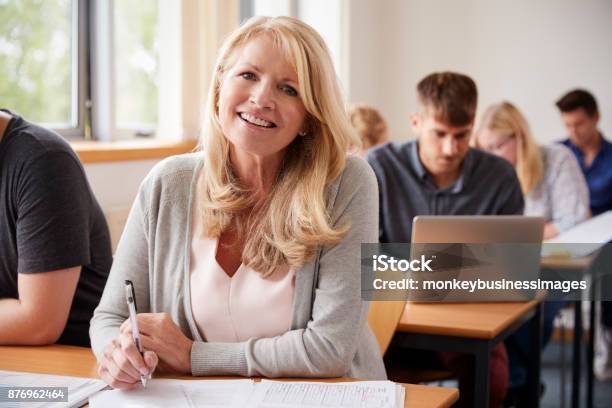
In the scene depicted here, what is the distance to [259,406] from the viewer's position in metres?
1.41

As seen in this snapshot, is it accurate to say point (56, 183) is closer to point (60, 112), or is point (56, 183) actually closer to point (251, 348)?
point (251, 348)

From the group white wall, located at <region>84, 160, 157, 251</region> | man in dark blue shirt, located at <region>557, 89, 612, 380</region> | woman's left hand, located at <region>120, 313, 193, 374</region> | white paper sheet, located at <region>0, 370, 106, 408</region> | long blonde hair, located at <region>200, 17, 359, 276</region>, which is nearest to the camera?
white paper sheet, located at <region>0, 370, 106, 408</region>

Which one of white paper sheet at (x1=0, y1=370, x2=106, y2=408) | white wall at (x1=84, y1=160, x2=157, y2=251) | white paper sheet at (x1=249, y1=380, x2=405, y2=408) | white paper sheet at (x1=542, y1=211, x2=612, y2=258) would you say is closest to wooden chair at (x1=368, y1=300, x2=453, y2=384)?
white paper sheet at (x1=249, y1=380, x2=405, y2=408)

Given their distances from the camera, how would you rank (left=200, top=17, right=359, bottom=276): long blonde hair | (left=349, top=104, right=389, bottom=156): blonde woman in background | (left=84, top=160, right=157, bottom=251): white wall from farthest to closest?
(left=349, top=104, right=389, bottom=156): blonde woman in background
(left=84, top=160, right=157, bottom=251): white wall
(left=200, top=17, right=359, bottom=276): long blonde hair

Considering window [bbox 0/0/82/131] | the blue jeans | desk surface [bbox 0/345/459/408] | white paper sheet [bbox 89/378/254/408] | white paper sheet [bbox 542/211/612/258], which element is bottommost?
the blue jeans

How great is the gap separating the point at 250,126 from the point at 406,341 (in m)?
0.88

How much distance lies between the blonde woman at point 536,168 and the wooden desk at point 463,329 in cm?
175

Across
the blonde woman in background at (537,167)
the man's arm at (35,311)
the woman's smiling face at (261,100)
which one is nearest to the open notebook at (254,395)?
the man's arm at (35,311)

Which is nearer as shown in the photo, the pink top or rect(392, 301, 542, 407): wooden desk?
the pink top

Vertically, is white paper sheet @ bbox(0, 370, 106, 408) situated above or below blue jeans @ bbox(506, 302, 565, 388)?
above

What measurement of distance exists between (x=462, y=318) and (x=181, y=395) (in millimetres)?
1100

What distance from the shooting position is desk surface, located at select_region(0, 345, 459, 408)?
149 centimetres

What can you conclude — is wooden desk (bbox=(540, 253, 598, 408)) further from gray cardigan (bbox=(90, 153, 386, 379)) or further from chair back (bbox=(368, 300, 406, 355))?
gray cardigan (bbox=(90, 153, 386, 379))

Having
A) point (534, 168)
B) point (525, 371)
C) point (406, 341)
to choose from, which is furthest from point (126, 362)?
point (534, 168)
